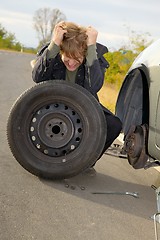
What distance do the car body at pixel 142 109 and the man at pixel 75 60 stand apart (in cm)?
26

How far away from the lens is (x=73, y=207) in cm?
326

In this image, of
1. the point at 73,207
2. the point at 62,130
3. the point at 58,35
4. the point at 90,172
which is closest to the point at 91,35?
the point at 58,35

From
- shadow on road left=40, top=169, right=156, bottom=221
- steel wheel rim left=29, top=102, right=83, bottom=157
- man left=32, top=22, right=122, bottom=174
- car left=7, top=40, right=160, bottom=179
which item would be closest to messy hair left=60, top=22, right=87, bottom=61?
Result: man left=32, top=22, right=122, bottom=174

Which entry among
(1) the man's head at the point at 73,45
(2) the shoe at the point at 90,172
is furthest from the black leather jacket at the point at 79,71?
(2) the shoe at the point at 90,172

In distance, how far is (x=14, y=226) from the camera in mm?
2756

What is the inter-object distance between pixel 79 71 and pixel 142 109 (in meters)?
0.71

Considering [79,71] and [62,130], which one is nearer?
[62,130]

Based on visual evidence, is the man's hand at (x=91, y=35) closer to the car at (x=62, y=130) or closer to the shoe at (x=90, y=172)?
the car at (x=62, y=130)

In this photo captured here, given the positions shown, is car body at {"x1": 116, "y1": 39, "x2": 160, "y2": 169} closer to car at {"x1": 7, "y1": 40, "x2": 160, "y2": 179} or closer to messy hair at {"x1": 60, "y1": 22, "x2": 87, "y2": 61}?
car at {"x1": 7, "y1": 40, "x2": 160, "y2": 179}

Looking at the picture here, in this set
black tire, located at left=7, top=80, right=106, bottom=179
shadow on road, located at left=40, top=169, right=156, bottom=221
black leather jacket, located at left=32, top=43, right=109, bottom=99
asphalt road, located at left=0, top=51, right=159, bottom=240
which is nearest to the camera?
asphalt road, located at left=0, top=51, right=159, bottom=240

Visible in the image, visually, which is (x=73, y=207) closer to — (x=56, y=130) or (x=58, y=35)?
(x=56, y=130)

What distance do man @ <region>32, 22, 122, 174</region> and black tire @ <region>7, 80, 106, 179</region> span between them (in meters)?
0.20

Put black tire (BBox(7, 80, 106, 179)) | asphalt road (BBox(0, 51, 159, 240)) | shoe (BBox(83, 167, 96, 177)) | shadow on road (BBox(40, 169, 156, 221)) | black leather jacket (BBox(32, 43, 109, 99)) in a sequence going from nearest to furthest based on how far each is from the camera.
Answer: asphalt road (BBox(0, 51, 159, 240)) < shadow on road (BBox(40, 169, 156, 221)) < black tire (BBox(7, 80, 106, 179)) < black leather jacket (BBox(32, 43, 109, 99)) < shoe (BBox(83, 167, 96, 177))

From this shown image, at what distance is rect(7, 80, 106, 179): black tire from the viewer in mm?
3684
